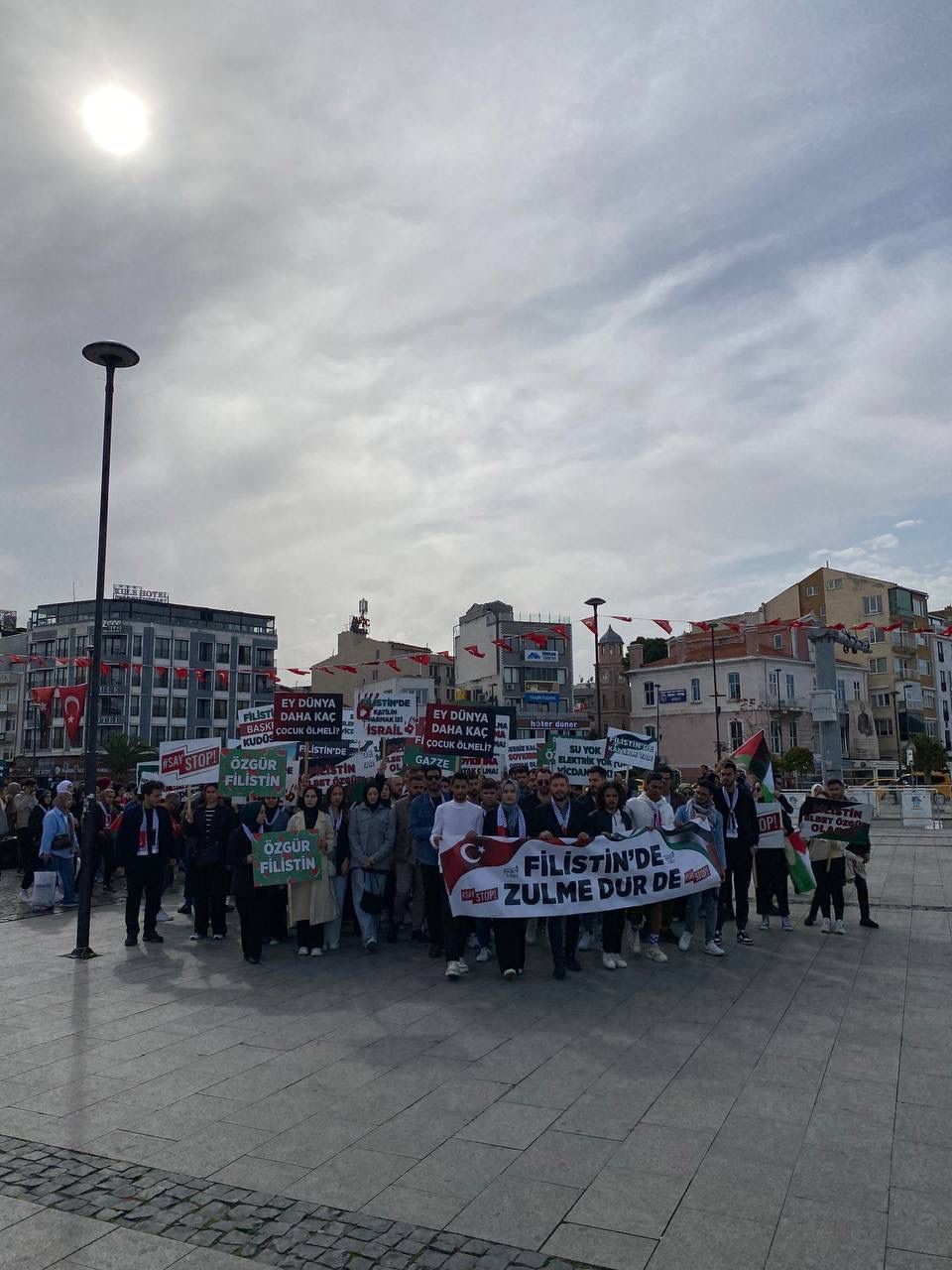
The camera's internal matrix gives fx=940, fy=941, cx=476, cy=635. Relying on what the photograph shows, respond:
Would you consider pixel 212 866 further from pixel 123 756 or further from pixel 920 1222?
pixel 123 756

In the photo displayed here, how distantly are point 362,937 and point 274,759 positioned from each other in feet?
10.9

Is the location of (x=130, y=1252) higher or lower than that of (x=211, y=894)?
lower

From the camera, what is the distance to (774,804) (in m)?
12.3

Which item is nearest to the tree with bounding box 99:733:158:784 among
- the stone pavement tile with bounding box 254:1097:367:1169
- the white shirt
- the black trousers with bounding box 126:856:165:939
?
the black trousers with bounding box 126:856:165:939

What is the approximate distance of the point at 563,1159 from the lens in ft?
16.7

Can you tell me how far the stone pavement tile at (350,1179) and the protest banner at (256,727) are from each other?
12901 millimetres

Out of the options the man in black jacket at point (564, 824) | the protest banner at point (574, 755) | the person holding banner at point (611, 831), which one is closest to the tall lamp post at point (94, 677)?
the man in black jacket at point (564, 824)

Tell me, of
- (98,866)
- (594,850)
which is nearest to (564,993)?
(594,850)

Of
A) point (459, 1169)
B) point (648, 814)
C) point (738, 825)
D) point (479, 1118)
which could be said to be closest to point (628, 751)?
point (738, 825)

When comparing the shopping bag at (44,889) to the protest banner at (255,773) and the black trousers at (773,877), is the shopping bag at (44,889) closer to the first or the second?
the protest banner at (255,773)

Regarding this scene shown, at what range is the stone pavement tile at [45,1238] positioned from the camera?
4121mm

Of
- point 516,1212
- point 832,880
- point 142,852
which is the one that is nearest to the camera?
point 516,1212

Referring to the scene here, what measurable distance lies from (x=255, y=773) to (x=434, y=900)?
3820 millimetres

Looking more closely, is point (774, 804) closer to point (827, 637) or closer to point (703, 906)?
point (703, 906)
